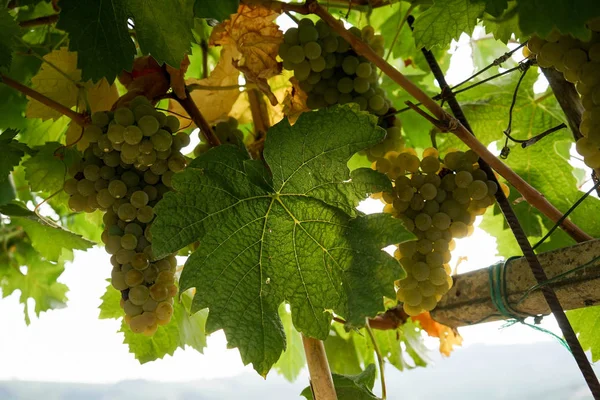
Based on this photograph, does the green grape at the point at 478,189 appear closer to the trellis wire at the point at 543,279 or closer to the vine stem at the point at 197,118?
the trellis wire at the point at 543,279

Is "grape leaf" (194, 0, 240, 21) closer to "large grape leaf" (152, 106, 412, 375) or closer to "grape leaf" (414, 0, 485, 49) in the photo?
"large grape leaf" (152, 106, 412, 375)

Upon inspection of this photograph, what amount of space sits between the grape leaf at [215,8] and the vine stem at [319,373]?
48 centimetres

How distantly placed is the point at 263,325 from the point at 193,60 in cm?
75

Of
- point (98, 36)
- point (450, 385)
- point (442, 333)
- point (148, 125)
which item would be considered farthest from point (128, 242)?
point (450, 385)

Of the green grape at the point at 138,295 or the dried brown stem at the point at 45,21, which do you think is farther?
the dried brown stem at the point at 45,21

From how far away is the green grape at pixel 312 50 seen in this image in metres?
0.90

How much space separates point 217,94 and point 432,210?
0.46 metres

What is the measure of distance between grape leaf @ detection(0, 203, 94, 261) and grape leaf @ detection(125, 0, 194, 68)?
40 centimetres

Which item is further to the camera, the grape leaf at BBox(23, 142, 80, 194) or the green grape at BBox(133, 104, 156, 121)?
the grape leaf at BBox(23, 142, 80, 194)

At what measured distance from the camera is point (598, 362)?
1.10 metres

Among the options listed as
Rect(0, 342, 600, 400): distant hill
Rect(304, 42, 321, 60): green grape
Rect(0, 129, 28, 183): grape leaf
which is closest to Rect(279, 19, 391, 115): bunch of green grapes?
Rect(304, 42, 321, 60): green grape

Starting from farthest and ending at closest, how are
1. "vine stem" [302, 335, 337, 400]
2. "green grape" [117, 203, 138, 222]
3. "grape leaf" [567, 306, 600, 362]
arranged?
"grape leaf" [567, 306, 600, 362] < "vine stem" [302, 335, 337, 400] < "green grape" [117, 203, 138, 222]

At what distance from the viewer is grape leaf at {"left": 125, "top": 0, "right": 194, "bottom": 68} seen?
0.77m

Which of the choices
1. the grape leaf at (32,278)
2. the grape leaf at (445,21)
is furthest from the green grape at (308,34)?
the grape leaf at (32,278)
